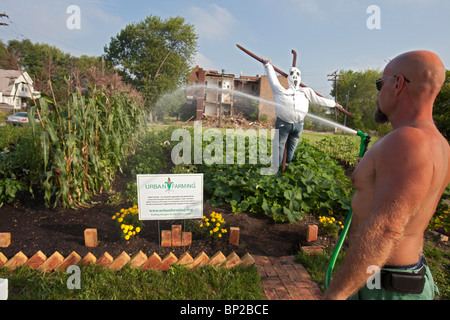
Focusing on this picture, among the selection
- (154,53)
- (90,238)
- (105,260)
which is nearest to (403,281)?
(105,260)

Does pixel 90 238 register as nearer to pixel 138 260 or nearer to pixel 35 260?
pixel 35 260

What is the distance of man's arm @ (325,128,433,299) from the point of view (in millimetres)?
1054

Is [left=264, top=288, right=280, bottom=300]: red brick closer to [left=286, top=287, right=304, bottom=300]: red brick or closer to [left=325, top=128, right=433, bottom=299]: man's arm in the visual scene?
[left=286, top=287, right=304, bottom=300]: red brick

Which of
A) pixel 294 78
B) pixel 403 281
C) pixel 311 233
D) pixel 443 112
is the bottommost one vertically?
pixel 311 233

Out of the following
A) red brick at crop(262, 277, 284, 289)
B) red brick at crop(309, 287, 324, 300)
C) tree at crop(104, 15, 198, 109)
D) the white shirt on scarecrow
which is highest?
tree at crop(104, 15, 198, 109)

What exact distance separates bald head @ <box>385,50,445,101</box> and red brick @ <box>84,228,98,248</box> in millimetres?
3135

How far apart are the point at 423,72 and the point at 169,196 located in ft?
8.47

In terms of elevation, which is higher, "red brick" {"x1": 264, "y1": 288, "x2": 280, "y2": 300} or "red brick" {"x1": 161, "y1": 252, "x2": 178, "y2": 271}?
"red brick" {"x1": 161, "y1": 252, "x2": 178, "y2": 271}

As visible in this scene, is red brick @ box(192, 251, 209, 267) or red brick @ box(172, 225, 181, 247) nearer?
red brick @ box(192, 251, 209, 267)

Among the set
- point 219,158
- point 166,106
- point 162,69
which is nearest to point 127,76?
point 162,69

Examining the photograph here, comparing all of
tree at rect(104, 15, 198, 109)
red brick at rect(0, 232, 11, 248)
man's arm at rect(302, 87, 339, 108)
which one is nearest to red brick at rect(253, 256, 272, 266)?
red brick at rect(0, 232, 11, 248)

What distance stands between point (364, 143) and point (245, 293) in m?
1.66

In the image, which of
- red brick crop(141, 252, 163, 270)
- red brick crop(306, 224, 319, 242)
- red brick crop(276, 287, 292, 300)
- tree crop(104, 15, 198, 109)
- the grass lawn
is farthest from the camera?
tree crop(104, 15, 198, 109)

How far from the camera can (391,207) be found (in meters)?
1.06
